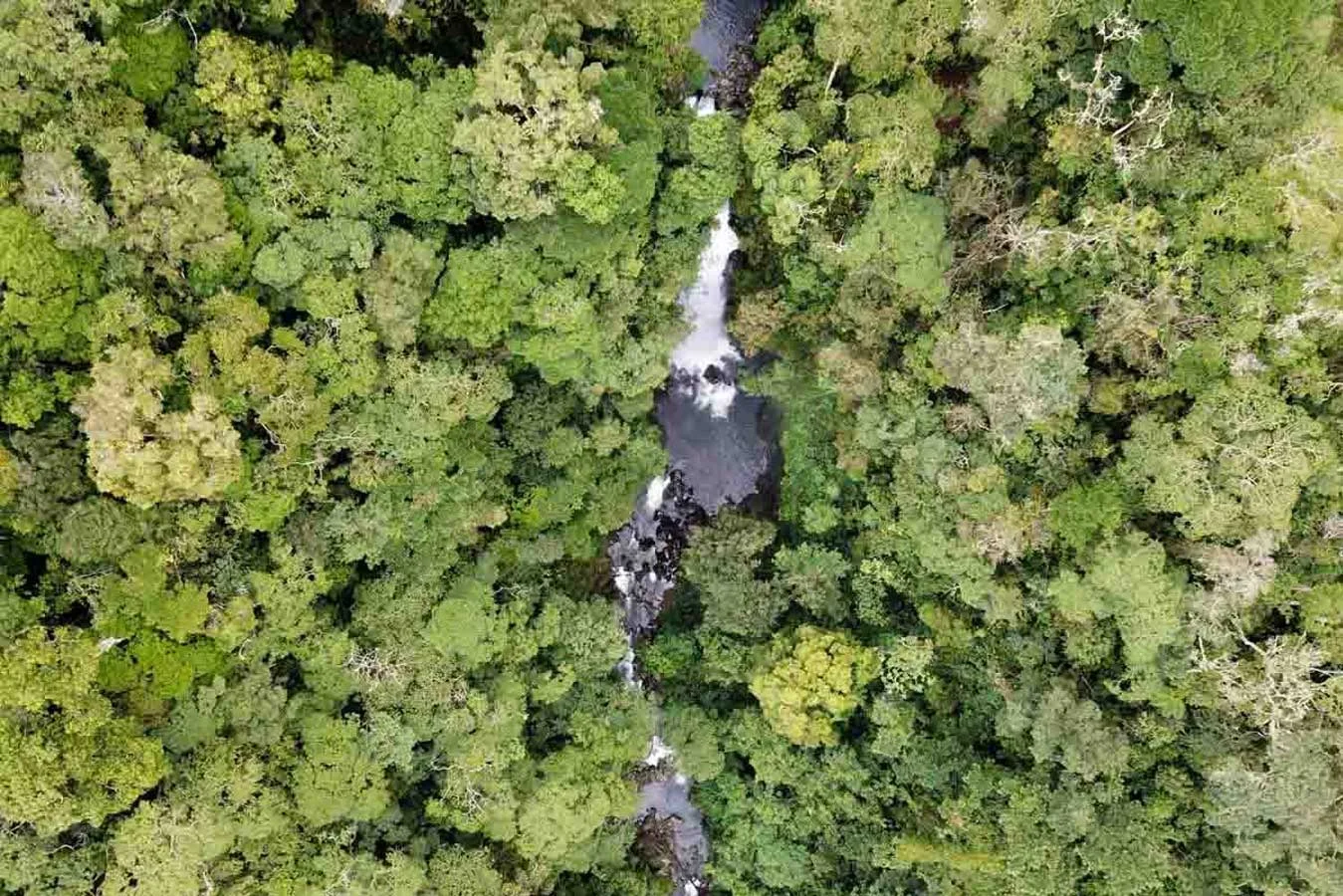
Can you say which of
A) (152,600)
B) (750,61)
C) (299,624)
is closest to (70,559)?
(152,600)

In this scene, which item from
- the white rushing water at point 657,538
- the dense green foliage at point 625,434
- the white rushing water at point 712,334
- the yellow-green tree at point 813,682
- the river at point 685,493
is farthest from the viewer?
the river at point 685,493

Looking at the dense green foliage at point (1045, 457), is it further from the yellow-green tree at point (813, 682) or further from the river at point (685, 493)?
the river at point (685, 493)

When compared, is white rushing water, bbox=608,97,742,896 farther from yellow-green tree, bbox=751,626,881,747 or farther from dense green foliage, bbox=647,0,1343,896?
yellow-green tree, bbox=751,626,881,747

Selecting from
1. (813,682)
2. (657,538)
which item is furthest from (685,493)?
(813,682)

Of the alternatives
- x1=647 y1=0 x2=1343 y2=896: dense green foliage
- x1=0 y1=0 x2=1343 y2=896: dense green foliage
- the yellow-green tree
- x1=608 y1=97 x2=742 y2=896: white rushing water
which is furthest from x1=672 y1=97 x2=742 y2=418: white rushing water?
the yellow-green tree

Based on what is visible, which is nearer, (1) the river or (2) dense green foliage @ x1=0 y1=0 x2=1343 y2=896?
(2) dense green foliage @ x1=0 y1=0 x2=1343 y2=896

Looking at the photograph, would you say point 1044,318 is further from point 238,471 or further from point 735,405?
point 238,471

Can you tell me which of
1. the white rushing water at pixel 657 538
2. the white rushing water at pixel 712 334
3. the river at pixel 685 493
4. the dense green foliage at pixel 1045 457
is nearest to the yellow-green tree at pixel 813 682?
the dense green foliage at pixel 1045 457

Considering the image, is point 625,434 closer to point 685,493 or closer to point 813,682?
point 685,493
